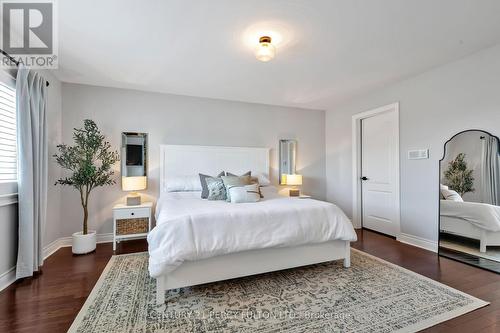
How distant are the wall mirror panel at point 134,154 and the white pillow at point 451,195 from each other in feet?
14.2

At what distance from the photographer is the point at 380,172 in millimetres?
4078

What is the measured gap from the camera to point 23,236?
236 cm

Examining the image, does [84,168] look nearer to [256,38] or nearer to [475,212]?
[256,38]

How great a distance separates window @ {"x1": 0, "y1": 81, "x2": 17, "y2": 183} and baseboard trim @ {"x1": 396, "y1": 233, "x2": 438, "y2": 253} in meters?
4.95

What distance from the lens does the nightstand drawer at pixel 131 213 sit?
3.32 metres

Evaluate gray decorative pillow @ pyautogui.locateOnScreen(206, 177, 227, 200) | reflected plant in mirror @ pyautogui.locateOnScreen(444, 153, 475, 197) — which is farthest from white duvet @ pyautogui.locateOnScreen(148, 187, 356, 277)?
reflected plant in mirror @ pyautogui.locateOnScreen(444, 153, 475, 197)

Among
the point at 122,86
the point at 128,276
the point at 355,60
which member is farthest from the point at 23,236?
the point at 355,60

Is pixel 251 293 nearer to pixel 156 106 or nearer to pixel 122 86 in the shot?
pixel 156 106

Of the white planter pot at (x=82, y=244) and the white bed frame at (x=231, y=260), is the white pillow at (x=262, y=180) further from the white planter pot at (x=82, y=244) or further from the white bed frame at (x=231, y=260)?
the white planter pot at (x=82, y=244)

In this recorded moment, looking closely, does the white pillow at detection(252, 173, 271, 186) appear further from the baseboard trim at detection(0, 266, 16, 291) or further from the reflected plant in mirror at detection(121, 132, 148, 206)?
the baseboard trim at detection(0, 266, 16, 291)

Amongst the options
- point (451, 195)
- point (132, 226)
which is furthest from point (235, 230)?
point (451, 195)

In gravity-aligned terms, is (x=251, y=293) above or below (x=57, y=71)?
below

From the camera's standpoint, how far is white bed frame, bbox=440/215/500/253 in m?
2.69

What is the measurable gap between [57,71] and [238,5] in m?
2.79
